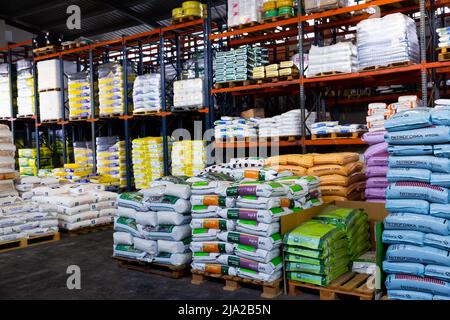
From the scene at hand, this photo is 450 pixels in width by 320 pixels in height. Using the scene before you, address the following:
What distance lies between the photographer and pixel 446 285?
163 inches

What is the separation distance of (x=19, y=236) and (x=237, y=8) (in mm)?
6897

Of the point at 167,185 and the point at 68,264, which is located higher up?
the point at 167,185

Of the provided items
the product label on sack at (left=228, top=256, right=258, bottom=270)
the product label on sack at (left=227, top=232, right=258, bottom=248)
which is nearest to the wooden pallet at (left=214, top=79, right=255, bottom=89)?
the product label on sack at (left=227, top=232, right=258, bottom=248)

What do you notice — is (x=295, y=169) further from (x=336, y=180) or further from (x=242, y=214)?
(x=242, y=214)

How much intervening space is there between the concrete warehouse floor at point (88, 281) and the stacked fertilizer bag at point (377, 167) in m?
2.54

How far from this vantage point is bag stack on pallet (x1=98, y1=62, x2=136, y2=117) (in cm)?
1386

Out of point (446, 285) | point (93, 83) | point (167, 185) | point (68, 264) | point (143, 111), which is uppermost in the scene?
point (93, 83)

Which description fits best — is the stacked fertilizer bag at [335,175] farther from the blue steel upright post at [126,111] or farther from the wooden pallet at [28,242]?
the blue steel upright post at [126,111]

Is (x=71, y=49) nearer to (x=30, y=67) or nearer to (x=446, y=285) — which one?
(x=30, y=67)

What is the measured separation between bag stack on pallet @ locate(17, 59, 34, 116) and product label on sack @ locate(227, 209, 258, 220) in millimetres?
13697

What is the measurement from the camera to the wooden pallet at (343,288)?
183 inches

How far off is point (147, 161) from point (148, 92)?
200 cm

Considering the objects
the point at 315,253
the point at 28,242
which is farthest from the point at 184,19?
the point at 315,253
